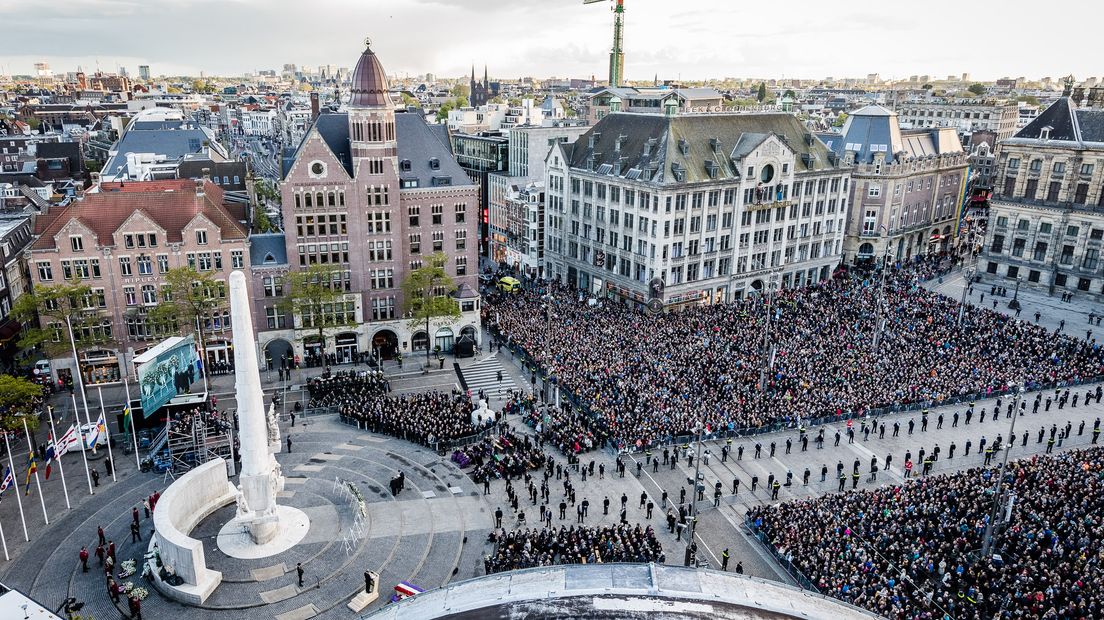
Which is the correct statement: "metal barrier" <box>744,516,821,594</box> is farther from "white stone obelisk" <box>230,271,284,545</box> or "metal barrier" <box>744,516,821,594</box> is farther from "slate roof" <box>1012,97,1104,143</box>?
"slate roof" <box>1012,97,1104,143</box>

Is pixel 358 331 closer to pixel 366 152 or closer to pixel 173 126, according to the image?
pixel 366 152

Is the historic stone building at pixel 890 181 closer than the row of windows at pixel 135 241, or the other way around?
the row of windows at pixel 135 241

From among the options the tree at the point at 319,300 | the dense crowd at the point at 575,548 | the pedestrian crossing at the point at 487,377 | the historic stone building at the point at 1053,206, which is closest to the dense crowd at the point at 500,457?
the dense crowd at the point at 575,548

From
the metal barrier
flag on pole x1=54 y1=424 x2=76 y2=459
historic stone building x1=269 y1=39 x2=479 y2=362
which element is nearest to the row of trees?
historic stone building x1=269 y1=39 x2=479 y2=362

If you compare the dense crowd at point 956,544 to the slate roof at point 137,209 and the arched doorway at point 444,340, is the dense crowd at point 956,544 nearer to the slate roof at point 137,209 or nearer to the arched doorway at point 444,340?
the arched doorway at point 444,340

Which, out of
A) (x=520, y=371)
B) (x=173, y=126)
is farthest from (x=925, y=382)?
(x=173, y=126)

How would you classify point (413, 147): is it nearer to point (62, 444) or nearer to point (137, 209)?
point (137, 209)
